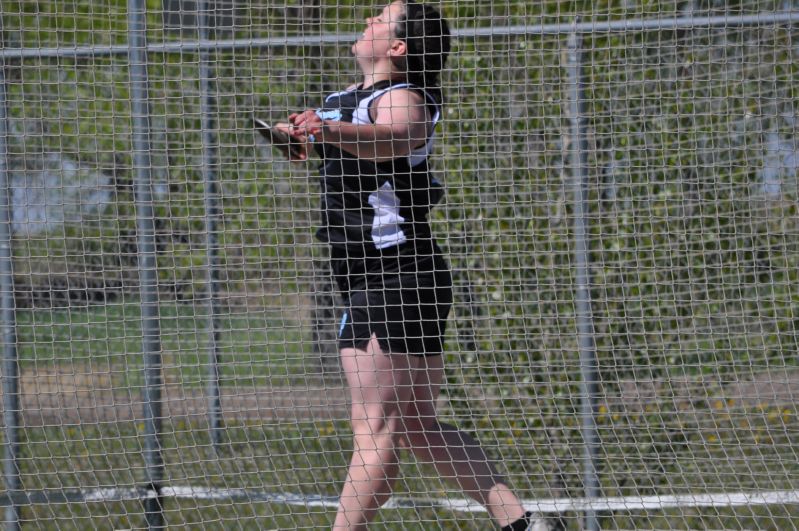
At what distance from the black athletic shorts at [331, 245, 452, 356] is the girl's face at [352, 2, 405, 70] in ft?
1.91

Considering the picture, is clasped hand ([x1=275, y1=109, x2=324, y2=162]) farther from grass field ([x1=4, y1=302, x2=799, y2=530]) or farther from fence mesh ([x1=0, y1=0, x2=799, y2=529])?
grass field ([x1=4, y1=302, x2=799, y2=530])

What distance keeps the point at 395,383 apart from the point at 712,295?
4.63ft

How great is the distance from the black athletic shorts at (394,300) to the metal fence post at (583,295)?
647mm

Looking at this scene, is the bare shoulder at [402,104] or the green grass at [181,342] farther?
the green grass at [181,342]

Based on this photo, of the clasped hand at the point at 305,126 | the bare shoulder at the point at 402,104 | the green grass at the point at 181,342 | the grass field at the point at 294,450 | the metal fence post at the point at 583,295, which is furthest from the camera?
the green grass at the point at 181,342

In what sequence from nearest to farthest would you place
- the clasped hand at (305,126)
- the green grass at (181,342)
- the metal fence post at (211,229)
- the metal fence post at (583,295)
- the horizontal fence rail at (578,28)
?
the clasped hand at (305,126) → the horizontal fence rail at (578,28) → the metal fence post at (583,295) → the metal fence post at (211,229) → the green grass at (181,342)

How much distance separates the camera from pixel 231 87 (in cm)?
385

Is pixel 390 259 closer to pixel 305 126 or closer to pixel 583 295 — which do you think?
pixel 305 126

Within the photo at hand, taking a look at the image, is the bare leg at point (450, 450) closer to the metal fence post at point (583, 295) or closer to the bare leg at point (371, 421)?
the bare leg at point (371, 421)

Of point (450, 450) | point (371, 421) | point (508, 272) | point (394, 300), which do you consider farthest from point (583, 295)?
point (371, 421)

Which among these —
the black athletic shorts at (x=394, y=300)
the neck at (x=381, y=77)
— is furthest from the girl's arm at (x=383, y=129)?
the black athletic shorts at (x=394, y=300)

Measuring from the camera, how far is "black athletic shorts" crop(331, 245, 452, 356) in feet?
8.69

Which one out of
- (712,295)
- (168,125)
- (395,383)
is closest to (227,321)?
(168,125)

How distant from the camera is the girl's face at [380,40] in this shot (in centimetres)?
275
